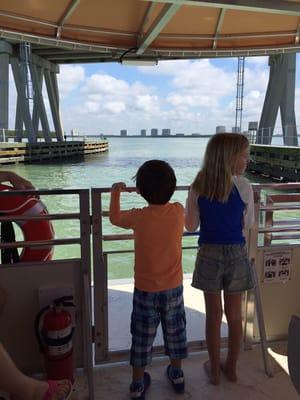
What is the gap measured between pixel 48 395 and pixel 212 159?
4.36 ft

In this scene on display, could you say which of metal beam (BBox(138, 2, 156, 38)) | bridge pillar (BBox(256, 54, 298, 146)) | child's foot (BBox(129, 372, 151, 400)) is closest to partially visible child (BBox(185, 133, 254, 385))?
child's foot (BBox(129, 372, 151, 400))

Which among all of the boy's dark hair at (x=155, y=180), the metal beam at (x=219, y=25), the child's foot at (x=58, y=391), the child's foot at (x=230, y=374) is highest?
the metal beam at (x=219, y=25)

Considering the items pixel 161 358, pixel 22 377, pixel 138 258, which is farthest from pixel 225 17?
pixel 22 377

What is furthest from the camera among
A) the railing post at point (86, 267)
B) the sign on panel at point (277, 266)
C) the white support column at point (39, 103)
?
the white support column at point (39, 103)

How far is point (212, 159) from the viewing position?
6.58ft

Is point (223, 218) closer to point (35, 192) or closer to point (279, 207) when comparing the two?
point (279, 207)

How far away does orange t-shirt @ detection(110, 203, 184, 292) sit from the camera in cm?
197

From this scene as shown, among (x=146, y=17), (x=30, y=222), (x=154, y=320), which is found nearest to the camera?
(x=154, y=320)

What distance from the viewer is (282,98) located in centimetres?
2491

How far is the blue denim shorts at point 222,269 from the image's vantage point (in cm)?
208

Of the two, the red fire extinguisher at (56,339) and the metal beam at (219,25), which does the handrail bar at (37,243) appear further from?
the metal beam at (219,25)

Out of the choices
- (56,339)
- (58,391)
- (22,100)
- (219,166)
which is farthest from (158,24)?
(22,100)

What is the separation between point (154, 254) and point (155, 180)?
382 millimetres

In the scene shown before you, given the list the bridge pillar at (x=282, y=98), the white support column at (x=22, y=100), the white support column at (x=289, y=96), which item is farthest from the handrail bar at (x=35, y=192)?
the white support column at (x=22, y=100)
